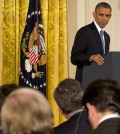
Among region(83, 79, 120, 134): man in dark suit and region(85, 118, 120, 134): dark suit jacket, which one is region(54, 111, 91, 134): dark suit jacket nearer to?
region(83, 79, 120, 134): man in dark suit

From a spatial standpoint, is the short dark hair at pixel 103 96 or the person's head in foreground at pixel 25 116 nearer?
the person's head in foreground at pixel 25 116

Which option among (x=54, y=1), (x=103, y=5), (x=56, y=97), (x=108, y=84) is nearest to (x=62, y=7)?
(x=54, y=1)

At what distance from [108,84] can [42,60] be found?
4406 millimetres

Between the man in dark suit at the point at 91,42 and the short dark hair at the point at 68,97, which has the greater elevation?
the man in dark suit at the point at 91,42

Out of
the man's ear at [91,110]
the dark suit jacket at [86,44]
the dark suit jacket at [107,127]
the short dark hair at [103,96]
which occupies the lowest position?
the dark suit jacket at [107,127]

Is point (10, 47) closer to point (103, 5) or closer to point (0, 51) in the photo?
point (0, 51)

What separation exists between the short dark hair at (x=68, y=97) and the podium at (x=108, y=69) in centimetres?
120

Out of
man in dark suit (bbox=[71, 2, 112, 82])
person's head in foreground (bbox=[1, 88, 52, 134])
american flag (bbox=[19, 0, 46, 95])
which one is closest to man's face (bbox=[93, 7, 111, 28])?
man in dark suit (bbox=[71, 2, 112, 82])

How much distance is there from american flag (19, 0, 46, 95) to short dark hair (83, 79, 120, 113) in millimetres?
4273

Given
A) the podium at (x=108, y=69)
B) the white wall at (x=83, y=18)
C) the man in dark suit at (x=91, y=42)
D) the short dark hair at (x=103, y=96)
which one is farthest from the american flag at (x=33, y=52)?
the short dark hair at (x=103, y=96)

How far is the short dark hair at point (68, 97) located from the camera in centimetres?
315

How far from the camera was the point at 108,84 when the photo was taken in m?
2.62

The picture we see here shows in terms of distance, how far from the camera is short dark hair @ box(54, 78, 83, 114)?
124 inches

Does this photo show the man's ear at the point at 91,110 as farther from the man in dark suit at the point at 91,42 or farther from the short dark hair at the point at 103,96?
the man in dark suit at the point at 91,42
